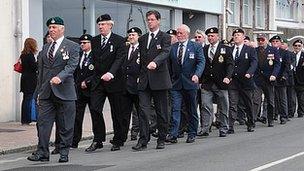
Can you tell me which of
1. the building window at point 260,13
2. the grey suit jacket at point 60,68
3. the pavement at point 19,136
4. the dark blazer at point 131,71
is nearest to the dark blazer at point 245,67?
the pavement at point 19,136

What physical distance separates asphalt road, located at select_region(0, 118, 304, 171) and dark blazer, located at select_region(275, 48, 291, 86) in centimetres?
380

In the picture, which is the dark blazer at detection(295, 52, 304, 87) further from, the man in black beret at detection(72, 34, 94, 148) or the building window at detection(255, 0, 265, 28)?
the building window at detection(255, 0, 265, 28)

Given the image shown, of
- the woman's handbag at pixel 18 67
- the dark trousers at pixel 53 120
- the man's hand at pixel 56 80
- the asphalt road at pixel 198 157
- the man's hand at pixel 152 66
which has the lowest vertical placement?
the asphalt road at pixel 198 157

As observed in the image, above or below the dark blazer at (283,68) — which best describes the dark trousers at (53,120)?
below

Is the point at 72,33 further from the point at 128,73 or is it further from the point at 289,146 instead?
the point at 289,146

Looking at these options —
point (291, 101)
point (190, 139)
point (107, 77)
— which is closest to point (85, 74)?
point (107, 77)

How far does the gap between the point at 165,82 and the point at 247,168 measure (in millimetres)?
2720

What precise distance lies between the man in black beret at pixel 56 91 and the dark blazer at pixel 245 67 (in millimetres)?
5159

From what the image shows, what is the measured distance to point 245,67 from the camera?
15055 mm

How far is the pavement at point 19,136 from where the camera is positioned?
41.2ft

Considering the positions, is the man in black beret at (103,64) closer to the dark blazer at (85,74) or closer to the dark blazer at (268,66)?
the dark blazer at (85,74)

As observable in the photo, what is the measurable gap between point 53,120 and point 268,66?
722 centimetres

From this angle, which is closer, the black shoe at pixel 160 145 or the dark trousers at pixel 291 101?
the black shoe at pixel 160 145

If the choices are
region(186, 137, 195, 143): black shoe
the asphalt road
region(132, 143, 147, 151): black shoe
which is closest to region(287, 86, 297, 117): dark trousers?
the asphalt road
